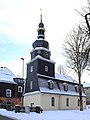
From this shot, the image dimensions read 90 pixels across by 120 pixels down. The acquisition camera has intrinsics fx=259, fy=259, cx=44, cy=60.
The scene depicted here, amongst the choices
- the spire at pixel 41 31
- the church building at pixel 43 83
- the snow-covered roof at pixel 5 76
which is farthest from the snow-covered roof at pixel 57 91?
the snow-covered roof at pixel 5 76

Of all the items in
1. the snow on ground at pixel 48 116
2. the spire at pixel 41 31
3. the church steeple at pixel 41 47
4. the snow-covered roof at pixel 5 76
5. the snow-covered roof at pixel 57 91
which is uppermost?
the spire at pixel 41 31

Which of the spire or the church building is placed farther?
the spire

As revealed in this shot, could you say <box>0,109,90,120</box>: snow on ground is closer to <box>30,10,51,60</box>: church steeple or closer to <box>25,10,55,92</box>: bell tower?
<box>25,10,55,92</box>: bell tower

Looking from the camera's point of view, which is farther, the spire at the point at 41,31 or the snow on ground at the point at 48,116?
the spire at the point at 41,31

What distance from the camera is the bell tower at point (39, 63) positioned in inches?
2124

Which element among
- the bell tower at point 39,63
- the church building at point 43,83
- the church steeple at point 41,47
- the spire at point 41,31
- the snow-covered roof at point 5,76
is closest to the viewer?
the church building at point 43,83

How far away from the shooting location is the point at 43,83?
174ft

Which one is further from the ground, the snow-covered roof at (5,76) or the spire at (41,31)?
the spire at (41,31)

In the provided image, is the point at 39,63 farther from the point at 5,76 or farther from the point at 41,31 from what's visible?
the point at 5,76

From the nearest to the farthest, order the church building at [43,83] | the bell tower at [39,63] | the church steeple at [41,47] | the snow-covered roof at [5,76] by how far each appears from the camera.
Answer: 1. the church building at [43,83]
2. the bell tower at [39,63]
3. the church steeple at [41,47]
4. the snow-covered roof at [5,76]

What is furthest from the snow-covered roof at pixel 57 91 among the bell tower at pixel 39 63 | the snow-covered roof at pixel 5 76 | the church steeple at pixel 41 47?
the snow-covered roof at pixel 5 76

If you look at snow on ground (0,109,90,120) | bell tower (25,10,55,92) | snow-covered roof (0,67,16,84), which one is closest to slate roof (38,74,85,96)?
bell tower (25,10,55,92)

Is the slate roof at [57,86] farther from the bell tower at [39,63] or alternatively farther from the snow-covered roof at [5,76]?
the snow-covered roof at [5,76]

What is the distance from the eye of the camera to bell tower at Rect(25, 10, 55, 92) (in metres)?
53.9
